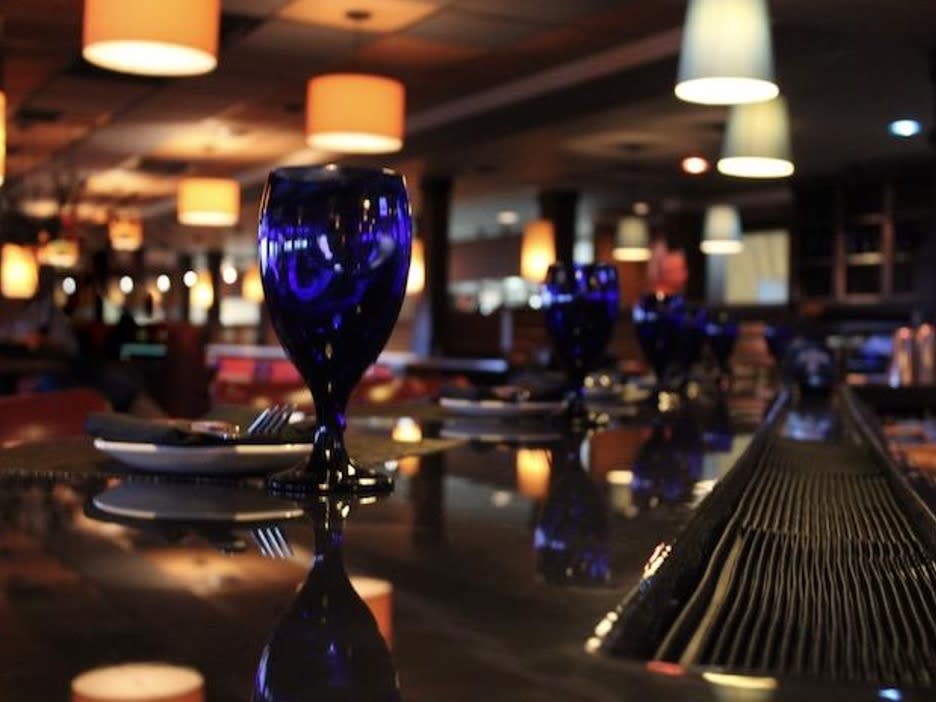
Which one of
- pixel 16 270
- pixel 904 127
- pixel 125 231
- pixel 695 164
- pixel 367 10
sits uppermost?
pixel 367 10

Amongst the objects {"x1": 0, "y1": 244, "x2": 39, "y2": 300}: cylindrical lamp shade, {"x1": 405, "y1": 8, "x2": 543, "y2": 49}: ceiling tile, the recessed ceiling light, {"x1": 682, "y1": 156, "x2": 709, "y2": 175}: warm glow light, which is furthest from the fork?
{"x1": 0, "y1": 244, "x2": 39, "y2": 300}: cylindrical lamp shade

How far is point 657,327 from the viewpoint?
9.79ft

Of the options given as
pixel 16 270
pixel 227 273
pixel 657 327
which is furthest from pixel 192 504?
pixel 227 273

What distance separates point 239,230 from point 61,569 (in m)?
19.5

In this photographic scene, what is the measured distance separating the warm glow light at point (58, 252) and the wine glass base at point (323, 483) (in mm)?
11271

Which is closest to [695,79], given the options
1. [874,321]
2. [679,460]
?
[679,460]

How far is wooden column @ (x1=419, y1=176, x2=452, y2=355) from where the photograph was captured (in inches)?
489

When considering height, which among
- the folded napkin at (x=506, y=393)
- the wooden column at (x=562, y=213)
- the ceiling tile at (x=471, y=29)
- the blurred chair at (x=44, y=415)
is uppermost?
the ceiling tile at (x=471, y=29)

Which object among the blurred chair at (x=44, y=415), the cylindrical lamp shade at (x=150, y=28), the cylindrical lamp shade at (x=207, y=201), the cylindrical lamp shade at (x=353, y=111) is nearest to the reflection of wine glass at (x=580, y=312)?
the blurred chair at (x=44, y=415)

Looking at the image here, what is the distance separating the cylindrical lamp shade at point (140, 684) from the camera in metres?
0.41

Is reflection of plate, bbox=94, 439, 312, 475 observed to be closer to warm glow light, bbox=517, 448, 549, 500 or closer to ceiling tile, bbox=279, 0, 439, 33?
warm glow light, bbox=517, 448, 549, 500

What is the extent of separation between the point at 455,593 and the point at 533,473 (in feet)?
2.00

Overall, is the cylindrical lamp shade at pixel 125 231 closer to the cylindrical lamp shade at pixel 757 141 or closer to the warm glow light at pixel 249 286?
the warm glow light at pixel 249 286

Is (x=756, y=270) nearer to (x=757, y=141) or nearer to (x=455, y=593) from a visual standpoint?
(x=757, y=141)
